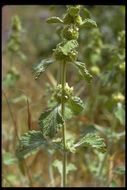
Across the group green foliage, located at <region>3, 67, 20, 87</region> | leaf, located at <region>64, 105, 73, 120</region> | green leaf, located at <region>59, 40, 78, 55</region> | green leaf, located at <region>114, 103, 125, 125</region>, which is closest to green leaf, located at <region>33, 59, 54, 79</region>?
green leaf, located at <region>59, 40, 78, 55</region>

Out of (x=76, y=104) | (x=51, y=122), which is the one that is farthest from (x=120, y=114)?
(x=51, y=122)

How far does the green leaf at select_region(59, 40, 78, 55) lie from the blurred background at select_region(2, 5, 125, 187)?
23 centimetres

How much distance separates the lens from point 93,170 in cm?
269

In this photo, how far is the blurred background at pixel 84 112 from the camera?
261cm

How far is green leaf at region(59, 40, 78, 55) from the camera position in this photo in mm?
1553

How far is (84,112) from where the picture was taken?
3.38 metres

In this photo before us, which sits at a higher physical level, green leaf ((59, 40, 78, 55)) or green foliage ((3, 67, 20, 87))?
green foliage ((3, 67, 20, 87))

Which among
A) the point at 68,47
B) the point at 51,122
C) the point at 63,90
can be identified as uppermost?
the point at 68,47

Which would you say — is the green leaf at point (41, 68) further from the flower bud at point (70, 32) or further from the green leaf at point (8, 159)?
the green leaf at point (8, 159)

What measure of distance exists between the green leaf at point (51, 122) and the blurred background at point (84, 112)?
7.0 inches

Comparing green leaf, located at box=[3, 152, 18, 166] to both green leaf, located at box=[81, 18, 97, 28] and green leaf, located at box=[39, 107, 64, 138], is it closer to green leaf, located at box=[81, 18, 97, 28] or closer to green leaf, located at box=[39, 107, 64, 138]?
green leaf, located at box=[39, 107, 64, 138]

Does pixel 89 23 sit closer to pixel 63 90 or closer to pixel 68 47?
pixel 68 47

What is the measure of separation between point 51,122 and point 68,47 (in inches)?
12.0

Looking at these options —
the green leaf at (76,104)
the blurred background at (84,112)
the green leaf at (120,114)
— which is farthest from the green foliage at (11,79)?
the green leaf at (76,104)
